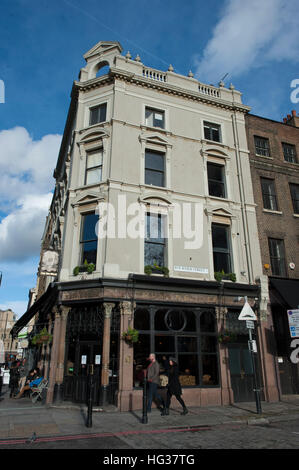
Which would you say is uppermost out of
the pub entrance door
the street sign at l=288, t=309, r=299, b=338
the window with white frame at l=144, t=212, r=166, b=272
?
the window with white frame at l=144, t=212, r=166, b=272

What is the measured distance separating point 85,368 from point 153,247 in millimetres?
5931

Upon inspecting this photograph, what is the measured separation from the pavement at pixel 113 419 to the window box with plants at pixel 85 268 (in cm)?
515

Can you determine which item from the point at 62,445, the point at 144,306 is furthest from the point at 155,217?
the point at 62,445

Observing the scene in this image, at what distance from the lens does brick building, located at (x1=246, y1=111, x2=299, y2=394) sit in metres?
15.4

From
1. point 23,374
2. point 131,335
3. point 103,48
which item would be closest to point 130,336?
point 131,335

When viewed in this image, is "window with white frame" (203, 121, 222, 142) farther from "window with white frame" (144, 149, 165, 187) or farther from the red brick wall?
"window with white frame" (144, 149, 165, 187)

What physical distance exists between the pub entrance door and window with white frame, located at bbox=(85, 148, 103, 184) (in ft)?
25.3

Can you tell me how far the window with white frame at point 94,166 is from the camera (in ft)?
52.4

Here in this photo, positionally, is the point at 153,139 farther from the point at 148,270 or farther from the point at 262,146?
the point at 262,146

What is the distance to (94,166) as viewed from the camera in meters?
16.2

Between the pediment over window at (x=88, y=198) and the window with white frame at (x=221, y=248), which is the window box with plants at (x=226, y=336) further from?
the pediment over window at (x=88, y=198)

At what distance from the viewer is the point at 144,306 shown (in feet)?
43.9

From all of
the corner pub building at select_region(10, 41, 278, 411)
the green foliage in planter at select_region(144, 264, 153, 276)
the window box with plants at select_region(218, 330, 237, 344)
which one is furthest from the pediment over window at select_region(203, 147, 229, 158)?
the window box with plants at select_region(218, 330, 237, 344)

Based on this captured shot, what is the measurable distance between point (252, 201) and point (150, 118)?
7.19 meters
